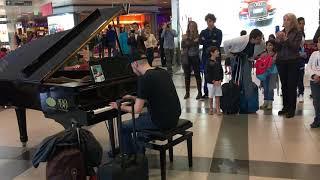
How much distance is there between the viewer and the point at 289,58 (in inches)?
212

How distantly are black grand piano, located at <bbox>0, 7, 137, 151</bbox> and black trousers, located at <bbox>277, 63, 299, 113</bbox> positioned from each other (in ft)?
8.16

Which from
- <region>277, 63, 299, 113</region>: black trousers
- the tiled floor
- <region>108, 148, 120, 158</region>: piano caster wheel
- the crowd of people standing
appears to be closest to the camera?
the tiled floor

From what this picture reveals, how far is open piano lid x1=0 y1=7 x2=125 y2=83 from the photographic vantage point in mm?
3545

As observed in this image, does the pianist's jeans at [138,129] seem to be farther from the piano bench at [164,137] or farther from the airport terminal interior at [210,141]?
the airport terminal interior at [210,141]

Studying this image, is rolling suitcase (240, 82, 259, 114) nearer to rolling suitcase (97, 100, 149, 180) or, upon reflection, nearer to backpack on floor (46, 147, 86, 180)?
rolling suitcase (97, 100, 149, 180)

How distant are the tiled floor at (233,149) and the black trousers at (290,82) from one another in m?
0.22

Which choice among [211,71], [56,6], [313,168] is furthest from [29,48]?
[56,6]

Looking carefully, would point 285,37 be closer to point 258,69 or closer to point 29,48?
point 258,69

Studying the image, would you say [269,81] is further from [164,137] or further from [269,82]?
[164,137]

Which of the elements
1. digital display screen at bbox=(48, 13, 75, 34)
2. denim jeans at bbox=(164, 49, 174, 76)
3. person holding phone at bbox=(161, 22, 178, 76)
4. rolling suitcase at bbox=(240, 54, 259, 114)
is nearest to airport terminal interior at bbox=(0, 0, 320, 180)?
rolling suitcase at bbox=(240, 54, 259, 114)

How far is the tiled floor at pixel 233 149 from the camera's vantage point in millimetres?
3674

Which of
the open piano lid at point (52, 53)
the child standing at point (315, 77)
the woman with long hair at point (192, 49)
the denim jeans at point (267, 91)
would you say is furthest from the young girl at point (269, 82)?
the open piano lid at point (52, 53)

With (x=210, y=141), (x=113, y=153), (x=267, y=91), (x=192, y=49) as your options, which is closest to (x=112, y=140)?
(x=113, y=153)

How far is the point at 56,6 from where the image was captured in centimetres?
2241
